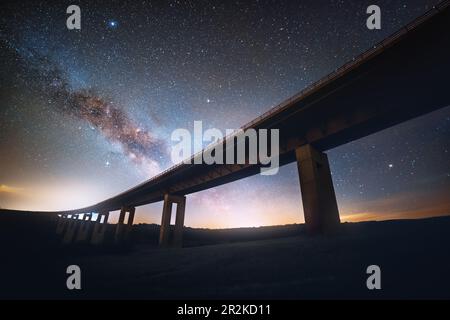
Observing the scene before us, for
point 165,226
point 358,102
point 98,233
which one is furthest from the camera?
point 98,233

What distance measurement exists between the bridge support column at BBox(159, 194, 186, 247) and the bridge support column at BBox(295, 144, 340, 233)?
21.2 meters

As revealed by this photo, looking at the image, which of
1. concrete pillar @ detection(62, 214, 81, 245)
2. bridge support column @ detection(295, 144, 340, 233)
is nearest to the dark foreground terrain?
bridge support column @ detection(295, 144, 340, 233)

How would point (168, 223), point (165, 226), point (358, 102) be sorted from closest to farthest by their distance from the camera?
point (358, 102), point (165, 226), point (168, 223)

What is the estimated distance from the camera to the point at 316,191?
13156 mm

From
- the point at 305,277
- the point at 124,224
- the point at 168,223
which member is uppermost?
the point at 124,224

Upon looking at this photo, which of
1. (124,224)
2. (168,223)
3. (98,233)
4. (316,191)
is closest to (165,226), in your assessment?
(168,223)

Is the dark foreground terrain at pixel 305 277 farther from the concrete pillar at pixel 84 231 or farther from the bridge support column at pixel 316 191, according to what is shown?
the concrete pillar at pixel 84 231

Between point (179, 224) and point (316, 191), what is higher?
point (316, 191)

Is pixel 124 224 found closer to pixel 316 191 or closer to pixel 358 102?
pixel 316 191

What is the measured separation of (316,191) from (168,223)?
22.8m
